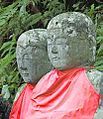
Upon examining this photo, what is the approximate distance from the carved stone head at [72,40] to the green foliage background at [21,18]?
→ 165 cm

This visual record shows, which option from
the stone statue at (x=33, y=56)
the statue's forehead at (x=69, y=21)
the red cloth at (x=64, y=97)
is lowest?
the red cloth at (x=64, y=97)

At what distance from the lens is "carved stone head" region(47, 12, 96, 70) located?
2121 millimetres

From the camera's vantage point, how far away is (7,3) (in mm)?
4816

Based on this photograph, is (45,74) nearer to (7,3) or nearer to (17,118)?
(17,118)

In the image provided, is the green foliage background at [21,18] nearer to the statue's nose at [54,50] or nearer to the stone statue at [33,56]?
the stone statue at [33,56]

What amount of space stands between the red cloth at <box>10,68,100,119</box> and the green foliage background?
5.18 feet

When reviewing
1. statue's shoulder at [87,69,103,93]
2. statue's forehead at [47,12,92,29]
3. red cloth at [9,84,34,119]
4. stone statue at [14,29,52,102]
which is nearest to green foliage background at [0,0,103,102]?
red cloth at [9,84,34,119]

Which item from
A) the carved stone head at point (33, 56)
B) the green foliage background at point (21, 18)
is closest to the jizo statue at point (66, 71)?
the carved stone head at point (33, 56)

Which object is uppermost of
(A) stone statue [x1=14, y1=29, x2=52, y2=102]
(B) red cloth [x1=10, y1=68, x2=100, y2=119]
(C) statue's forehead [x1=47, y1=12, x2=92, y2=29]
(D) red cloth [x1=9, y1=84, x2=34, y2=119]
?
(C) statue's forehead [x1=47, y1=12, x2=92, y2=29]

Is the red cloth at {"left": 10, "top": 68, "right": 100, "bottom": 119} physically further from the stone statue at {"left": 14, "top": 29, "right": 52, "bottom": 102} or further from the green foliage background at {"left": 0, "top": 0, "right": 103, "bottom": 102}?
the green foliage background at {"left": 0, "top": 0, "right": 103, "bottom": 102}

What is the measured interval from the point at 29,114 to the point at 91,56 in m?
0.38

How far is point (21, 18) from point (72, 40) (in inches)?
87.3

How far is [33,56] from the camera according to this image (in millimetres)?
2312

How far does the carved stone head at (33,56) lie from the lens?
2314mm
